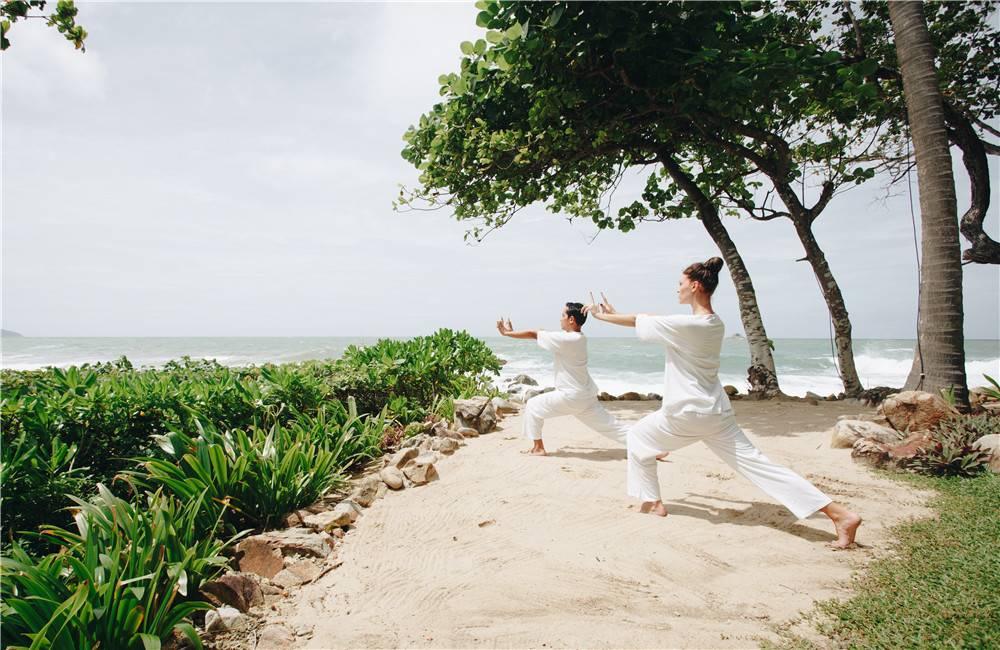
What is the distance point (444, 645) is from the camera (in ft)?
8.20

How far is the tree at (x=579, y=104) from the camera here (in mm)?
7004

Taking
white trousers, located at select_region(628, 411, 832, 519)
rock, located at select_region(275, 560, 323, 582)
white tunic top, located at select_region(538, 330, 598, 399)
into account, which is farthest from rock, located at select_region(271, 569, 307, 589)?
white tunic top, located at select_region(538, 330, 598, 399)

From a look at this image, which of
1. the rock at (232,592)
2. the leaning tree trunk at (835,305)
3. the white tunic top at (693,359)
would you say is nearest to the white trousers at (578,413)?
the white tunic top at (693,359)

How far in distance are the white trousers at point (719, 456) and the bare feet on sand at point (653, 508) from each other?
0.21ft

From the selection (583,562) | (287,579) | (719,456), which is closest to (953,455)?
(719,456)

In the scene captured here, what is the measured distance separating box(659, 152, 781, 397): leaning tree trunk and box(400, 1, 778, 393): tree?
0.02 meters

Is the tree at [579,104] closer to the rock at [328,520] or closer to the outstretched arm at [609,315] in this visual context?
the outstretched arm at [609,315]

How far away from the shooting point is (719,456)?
3955 millimetres

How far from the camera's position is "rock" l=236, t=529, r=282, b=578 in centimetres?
320

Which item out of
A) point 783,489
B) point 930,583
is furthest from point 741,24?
point 930,583

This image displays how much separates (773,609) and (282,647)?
2574mm

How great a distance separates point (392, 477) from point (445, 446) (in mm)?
1148

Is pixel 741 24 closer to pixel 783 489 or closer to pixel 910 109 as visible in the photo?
pixel 910 109

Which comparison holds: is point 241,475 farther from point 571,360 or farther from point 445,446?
point 571,360
